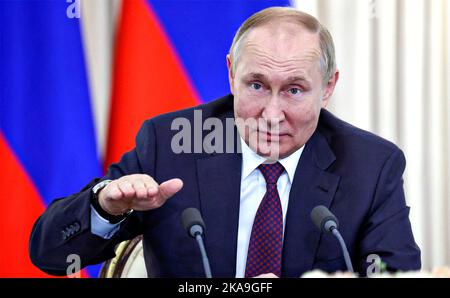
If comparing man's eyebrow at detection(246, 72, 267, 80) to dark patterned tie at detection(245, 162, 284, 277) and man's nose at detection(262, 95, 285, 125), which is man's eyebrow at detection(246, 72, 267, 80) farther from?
dark patterned tie at detection(245, 162, 284, 277)

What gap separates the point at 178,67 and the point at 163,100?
16 centimetres

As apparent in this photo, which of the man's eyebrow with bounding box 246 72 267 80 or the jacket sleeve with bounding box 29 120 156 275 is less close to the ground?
the man's eyebrow with bounding box 246 72 267 80

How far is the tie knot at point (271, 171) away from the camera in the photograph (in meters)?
1.99

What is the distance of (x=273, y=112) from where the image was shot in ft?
6.33

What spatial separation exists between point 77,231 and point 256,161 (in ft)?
1.84

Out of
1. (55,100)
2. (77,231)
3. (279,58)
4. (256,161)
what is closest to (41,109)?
(55,100)

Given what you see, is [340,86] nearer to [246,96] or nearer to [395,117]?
[395,117]

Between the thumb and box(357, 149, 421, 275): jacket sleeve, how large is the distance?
0.57m

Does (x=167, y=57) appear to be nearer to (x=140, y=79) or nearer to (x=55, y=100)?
(x=140, y=79)

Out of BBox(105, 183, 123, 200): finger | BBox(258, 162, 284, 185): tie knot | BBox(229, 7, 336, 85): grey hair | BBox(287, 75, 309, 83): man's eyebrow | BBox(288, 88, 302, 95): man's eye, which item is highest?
BBox(229, 7, 336, 85): grey hair

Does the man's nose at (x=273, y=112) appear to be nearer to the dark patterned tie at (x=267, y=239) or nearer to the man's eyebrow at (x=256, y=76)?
the man's eyebrow at (x=256, y=76)

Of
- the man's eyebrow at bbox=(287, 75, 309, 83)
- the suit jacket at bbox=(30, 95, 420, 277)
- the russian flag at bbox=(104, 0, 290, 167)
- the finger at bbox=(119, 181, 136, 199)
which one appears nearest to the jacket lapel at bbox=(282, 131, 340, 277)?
the suit jacket at bbox=(30, 95, 420, 277)

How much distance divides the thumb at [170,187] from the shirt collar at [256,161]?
37 centimetres

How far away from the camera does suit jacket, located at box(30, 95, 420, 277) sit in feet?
6.25
